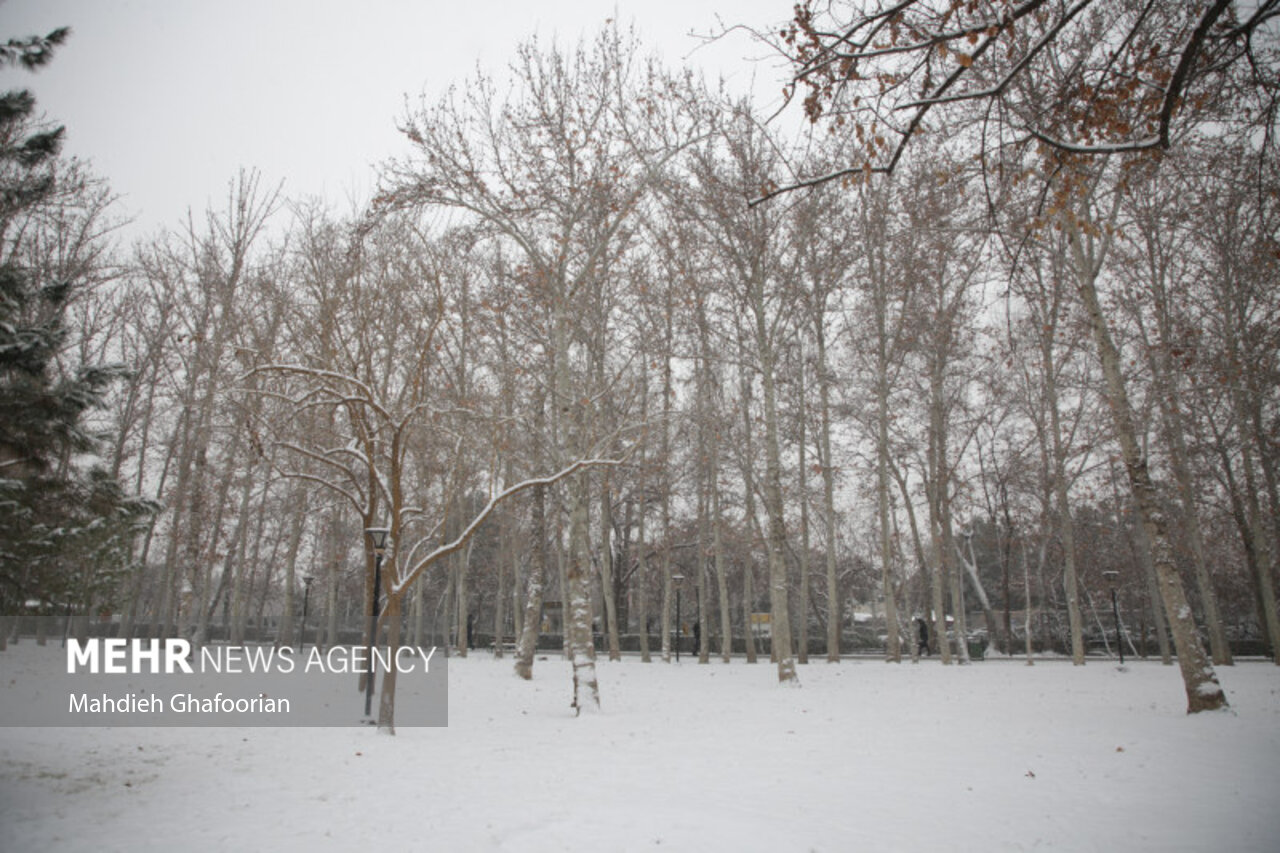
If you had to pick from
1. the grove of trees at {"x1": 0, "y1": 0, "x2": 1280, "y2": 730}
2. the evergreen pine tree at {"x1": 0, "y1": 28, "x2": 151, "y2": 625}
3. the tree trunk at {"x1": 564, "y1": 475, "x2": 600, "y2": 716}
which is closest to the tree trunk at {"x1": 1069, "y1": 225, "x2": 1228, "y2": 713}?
the grove of trees at {"x1": 0, "y1": 0, "x2": 1280, "y2": 730}

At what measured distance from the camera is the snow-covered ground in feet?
13.8

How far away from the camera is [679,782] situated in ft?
18.6

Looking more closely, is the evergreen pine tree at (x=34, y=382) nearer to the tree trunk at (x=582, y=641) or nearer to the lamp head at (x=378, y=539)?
the lamp head at (x=378, y=539)

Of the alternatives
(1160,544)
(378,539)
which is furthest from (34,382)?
(1160,544)

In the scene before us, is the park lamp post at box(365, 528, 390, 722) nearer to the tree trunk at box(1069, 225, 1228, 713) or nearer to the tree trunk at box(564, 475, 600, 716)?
the tree trunk at box(564, 475, 600, 716)

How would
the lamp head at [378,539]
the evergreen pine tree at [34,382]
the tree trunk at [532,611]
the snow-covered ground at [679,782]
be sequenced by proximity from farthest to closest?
the tree trunk at [532,611]
the lamp head at [378,539]
the evergreen pine tree at [34,382]
the snow-covered ground at [679,782]

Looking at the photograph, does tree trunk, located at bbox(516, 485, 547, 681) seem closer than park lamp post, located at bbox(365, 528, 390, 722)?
No

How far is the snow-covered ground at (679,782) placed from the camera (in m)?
4.20

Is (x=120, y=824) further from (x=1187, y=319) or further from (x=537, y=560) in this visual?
(x=1187, y=319)

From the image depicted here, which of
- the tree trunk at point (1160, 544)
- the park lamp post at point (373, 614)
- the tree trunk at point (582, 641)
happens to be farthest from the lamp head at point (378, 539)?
the tree trunk at point (1160, 544)

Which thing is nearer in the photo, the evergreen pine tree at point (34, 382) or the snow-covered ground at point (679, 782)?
the snow-covered ground at point (679, 782)

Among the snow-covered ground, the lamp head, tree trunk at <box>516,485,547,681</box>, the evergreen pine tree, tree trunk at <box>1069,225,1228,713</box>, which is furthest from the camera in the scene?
tree trunk at <box>516,485,547,681</box>

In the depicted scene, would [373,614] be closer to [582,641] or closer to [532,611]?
[582,641]

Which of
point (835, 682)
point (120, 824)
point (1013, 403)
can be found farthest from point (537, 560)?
point (1013, 403)
